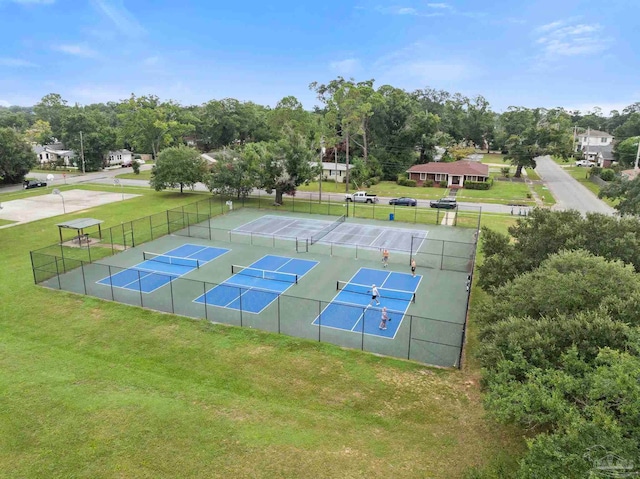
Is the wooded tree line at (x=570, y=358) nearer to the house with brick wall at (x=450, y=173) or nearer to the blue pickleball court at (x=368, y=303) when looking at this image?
the blue pickleball court at (x=368, y=303)

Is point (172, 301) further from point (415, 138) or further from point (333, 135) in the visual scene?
point (415, 138)

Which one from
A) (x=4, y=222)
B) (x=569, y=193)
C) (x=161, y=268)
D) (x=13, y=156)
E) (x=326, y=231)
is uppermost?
(x=13, y=156)


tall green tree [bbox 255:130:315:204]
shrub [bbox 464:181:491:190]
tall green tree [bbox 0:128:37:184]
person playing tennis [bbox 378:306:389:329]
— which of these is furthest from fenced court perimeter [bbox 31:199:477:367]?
tall green tree [bbox 0:128:37:184]

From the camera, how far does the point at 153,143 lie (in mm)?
83438

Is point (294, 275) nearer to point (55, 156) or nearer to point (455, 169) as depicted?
point (455, 169)

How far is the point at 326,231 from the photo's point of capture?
122ft

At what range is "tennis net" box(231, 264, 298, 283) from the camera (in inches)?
1027

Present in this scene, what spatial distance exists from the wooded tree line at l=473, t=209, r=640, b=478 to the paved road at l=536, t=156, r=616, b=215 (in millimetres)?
27883

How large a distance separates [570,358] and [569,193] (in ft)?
184

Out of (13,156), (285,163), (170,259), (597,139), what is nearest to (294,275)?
(170,259)

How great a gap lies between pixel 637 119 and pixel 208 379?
11450cm

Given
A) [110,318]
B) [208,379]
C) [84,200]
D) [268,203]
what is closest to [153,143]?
[84,200]

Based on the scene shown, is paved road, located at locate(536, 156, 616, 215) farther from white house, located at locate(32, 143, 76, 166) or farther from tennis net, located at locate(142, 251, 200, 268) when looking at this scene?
white house, located at locate(32, 143, 76, 166)

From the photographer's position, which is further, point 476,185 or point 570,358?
point 476,185
